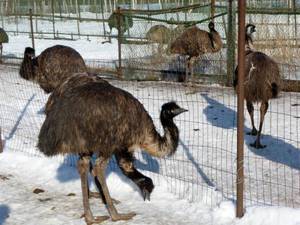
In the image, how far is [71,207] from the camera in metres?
5.20

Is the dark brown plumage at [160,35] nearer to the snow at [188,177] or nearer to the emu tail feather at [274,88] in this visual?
the snow at [188,177]

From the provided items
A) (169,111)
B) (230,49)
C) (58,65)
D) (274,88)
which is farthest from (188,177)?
(230,49)

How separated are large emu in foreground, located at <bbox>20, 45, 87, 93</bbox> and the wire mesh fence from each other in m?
0.81

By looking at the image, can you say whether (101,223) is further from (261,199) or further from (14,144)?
(14,144)

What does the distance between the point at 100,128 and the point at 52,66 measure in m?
3.04

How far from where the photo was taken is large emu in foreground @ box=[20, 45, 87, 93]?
712 cm

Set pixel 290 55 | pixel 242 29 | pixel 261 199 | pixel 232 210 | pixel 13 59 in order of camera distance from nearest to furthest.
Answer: pixel 242 29
pixel 232 210
pixel 261 199
pixel 290 55
pixel 13 59

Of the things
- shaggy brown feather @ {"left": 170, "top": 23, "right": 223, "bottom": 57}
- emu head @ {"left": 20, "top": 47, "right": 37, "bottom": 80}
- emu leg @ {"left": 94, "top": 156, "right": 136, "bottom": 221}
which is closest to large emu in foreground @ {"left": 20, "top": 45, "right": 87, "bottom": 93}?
emu head @ {"left": 20, "top": 47, "right": 37, "bottom": 80}

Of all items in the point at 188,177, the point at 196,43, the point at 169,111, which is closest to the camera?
the point at 169,111

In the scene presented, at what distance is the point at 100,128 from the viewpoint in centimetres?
446

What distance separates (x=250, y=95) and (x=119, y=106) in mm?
2914

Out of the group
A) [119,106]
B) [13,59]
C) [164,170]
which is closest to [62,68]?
[164,170]

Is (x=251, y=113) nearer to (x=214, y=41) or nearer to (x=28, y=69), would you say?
(x=28, y=69)

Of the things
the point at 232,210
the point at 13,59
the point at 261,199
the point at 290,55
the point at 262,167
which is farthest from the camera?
the point at 13,59
